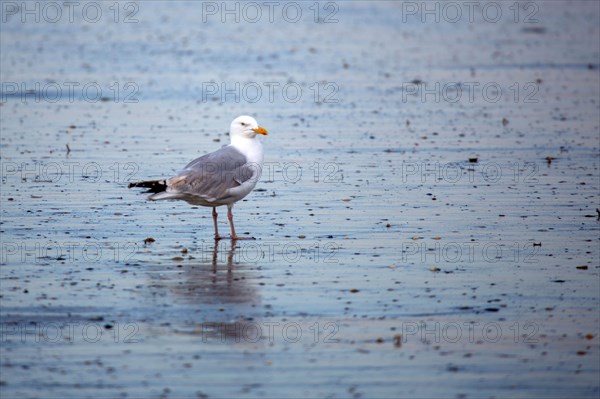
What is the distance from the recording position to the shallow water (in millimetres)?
7340

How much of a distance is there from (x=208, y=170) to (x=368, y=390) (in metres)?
4.55

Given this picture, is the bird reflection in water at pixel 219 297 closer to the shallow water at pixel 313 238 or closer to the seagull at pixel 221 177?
the shallow water at pixel 313 238

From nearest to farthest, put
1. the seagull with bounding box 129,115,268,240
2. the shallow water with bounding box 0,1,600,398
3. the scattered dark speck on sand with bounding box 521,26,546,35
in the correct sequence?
the shallow water with bounding box 0,1,600,398 → the seagull with bounding box 129,115,268,240 → the scattered dark speck on sand with bounding box 521,26,546,35

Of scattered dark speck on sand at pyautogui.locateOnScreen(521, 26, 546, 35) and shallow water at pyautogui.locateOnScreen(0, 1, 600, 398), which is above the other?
scattered dark speck on sand at pyautogui.locateOnScreen(521, 26, 546, 35)

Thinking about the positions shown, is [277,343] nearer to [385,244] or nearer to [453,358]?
[453,358]

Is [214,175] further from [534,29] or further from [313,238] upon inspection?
[534,29]

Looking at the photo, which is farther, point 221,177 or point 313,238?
point 221,177

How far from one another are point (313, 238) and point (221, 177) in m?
1.14

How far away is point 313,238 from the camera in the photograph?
35.5 ft

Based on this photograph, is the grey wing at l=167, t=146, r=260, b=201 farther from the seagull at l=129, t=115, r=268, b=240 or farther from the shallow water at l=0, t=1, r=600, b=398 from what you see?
the shallow water at l=0, t=1, r=600, b=398

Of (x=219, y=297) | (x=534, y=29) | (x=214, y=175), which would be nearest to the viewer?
(x=219, y=297)

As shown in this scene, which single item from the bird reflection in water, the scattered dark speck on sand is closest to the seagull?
the bird reflection in water

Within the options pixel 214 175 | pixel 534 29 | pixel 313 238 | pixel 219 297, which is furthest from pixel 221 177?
pixel 534 29

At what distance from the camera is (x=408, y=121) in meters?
18.0
